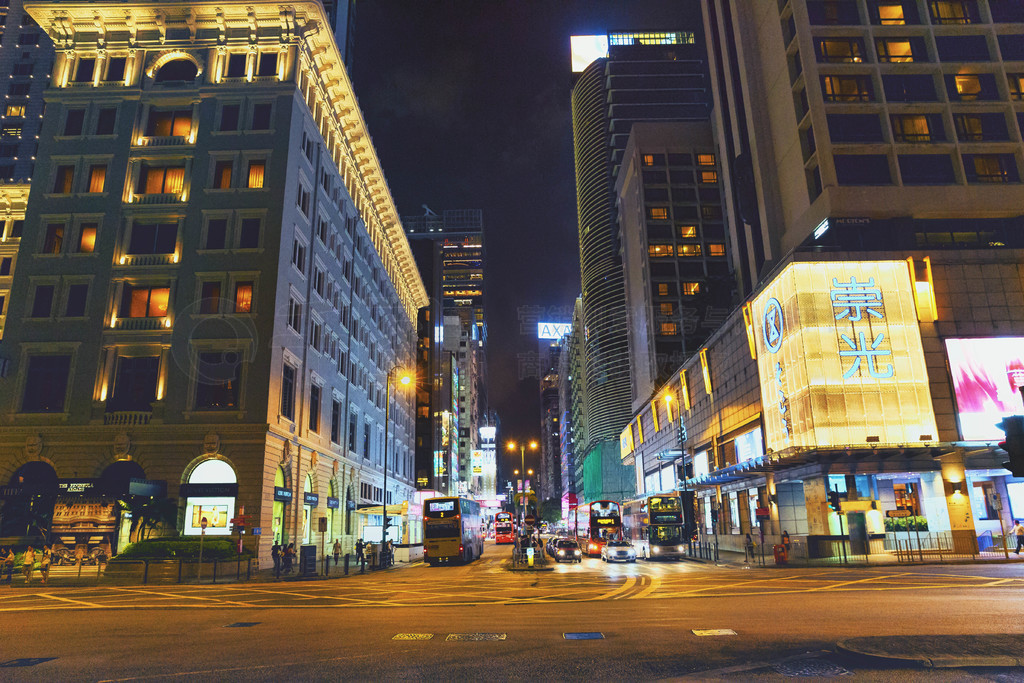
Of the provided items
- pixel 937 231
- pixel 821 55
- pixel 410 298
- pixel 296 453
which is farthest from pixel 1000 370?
pixel 410 298

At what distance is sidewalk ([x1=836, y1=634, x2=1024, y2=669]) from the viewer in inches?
364

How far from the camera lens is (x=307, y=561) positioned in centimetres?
3400

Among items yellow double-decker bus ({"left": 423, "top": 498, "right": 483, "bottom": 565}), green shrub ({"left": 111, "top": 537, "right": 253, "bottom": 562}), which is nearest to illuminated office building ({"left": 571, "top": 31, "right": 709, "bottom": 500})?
yellow double-decker bus ({"left": 423, "top": 498, "right": 483, "bottom": 565})

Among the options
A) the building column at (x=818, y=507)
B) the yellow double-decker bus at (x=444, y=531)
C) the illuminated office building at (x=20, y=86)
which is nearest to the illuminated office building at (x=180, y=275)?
the yellow double-decker bus at (x=444, y=531)

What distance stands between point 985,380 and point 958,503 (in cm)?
756

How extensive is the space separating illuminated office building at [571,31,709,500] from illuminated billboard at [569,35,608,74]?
24743mm

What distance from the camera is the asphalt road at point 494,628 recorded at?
9.91 m

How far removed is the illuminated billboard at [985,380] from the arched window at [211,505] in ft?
139

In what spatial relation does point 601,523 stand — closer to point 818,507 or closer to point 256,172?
point 818,507

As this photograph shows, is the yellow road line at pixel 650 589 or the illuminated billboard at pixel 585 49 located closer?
the yellow road line at pixel 650 589

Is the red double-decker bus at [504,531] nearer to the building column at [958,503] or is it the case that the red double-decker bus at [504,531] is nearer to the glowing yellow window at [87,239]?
the building column at [958,503]

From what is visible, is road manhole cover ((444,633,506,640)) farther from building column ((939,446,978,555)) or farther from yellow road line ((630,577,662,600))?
building column ((939,446,978,555))

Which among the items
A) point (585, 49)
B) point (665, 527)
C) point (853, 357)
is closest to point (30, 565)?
point (665, 527)

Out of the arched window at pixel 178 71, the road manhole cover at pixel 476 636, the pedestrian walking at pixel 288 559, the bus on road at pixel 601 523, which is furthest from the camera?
the bus on road at pixel 601 523
